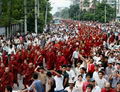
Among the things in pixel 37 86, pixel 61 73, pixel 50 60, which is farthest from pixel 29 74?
pixel 37 86

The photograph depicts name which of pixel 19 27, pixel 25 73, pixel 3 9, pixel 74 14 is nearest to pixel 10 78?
pixel 25 73

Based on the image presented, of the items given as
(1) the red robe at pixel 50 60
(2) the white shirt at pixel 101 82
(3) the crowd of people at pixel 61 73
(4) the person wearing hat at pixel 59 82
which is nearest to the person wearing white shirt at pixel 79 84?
(3) the crowd of people at pixel 61 73

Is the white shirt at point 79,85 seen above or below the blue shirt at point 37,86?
below

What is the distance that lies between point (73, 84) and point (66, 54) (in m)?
9.40

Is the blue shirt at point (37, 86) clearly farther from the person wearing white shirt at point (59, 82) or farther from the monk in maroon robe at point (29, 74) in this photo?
the monk in maroon robe at point (29, 74)

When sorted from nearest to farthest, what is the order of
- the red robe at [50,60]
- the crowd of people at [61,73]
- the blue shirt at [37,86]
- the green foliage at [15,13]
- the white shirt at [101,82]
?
the blue shirt at [37,86]
the crowd of people at [61,73]
the white shirt at [101,82]
the red robe at [50,60]
the green foliage at [15,13]

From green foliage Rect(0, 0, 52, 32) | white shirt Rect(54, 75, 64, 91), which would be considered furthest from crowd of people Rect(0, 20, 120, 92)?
green foliage Rect(0, 0, 52, 32)

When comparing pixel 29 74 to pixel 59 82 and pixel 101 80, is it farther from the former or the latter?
pixel 101 80

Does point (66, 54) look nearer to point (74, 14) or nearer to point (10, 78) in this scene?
point (10, 78)

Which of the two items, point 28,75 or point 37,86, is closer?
point 37,86

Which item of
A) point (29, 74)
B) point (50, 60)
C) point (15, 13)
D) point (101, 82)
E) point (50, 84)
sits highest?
point (15, 13)

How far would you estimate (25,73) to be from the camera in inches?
595

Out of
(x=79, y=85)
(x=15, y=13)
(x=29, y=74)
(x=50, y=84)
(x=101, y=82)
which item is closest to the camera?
(x=50, y=84)

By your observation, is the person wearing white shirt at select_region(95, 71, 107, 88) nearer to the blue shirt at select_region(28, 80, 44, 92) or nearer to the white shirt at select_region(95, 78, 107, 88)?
the white shirt at select_region(95, 78, 107, 88)
